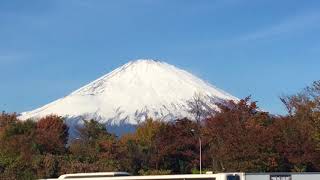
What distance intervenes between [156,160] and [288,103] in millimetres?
15812

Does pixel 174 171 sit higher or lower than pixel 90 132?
lower

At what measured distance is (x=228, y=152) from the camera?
191 feet

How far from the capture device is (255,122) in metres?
62.1

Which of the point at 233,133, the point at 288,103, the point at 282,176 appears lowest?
the point at 282,176

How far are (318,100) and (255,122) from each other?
6.02 metres

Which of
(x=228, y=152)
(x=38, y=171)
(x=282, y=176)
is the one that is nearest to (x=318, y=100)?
(x=228, y=152)

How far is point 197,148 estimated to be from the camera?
71.5 metres

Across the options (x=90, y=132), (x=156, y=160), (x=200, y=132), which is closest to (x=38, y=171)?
(x=156, y=160)

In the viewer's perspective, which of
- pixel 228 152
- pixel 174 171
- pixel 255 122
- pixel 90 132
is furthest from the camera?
pixel 90 132

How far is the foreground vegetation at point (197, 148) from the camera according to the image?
2297 inches

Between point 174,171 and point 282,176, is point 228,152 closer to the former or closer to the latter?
point 174,171

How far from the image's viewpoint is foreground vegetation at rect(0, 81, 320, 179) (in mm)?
58344

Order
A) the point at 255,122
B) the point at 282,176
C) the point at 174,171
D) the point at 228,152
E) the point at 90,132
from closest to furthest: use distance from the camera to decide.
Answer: the point at 282,176
the point at 228,152
the point at 255,122
the point at 174,171
the point at 90,132

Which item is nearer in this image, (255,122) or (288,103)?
(255,122)
